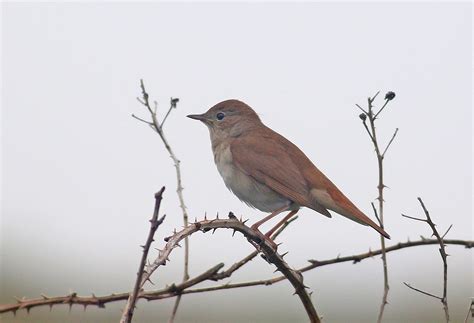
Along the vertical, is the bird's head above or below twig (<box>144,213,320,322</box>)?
above

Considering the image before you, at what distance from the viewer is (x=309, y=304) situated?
345cm

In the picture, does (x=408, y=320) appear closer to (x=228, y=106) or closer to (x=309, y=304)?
(x=228, y=106)

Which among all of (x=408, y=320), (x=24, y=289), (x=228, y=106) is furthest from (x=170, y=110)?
(x=24, y=289)

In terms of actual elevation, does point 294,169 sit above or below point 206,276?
above

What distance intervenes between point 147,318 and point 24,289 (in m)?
3.25

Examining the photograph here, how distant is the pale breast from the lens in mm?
6742

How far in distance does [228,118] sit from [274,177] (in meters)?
1.50

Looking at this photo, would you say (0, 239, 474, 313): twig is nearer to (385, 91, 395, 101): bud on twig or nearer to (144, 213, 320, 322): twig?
(144, 213, 320, 322): twig

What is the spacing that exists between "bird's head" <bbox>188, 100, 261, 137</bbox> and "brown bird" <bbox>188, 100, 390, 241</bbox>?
15 centimetres

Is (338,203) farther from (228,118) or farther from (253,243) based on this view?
(253,243)

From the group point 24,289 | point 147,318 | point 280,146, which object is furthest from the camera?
point 24,289

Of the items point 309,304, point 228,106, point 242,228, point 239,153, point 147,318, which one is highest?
point 228,106

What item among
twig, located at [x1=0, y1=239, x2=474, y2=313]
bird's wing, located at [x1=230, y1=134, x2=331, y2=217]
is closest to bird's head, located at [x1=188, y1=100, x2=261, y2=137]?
bird's wing, located at [x1=230, y1=134, x2=331, y2=217]

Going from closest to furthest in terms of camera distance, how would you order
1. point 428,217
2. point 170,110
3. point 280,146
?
point 428,217 → point 170,110 → point 280,146
